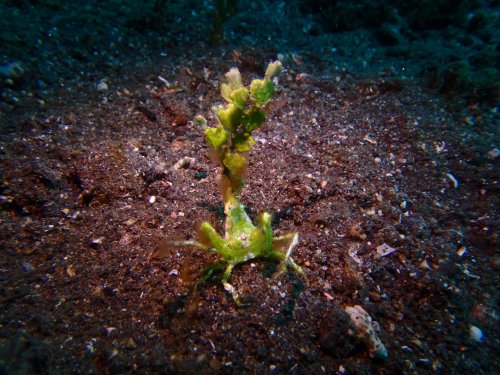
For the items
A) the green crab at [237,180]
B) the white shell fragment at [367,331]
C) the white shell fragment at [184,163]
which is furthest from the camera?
the white shell fragment at [184,163]

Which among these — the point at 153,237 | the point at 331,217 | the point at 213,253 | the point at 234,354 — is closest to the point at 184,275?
the point at 213,253

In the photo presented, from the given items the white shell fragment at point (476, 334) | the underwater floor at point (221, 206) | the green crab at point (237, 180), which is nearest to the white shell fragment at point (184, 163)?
the underwater floor at point (221, 206)

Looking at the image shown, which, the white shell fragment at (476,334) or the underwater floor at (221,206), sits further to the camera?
the white shell fragment at (476,334)

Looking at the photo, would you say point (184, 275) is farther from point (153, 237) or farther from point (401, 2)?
point (401, 2)

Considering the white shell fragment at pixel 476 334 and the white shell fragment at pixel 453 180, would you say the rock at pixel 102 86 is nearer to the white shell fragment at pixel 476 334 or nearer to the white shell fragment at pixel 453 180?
the white shell fragment at pixel 453 180

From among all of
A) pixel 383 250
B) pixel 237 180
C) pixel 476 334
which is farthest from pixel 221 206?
pixel 476 334

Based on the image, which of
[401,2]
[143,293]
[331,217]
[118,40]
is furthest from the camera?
[401,2]
